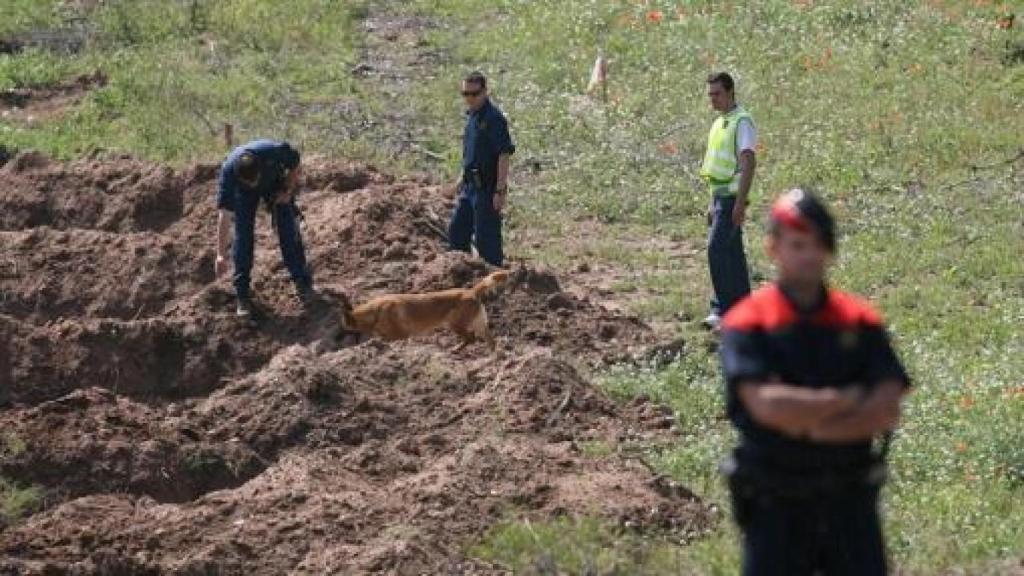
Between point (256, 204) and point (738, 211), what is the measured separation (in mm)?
3246

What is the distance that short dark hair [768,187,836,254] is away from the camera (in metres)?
5.90

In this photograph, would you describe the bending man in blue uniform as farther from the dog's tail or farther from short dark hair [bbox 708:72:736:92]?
short dark hair [bbox 708:72:736:92]

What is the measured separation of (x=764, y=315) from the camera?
594 cm

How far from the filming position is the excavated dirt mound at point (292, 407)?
9.30 metres

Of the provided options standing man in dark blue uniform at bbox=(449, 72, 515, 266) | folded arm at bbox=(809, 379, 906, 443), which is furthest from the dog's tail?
folded arm at bbox=(809, 379, 906, 443)

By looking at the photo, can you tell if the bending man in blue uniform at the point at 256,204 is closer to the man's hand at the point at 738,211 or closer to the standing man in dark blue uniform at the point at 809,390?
the man's hand at the point at 738,211

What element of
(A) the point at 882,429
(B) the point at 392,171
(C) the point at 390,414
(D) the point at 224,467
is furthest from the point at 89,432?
(B) the point at 392,171

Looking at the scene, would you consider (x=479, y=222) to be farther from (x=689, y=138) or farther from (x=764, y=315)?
(x=764, y=315)

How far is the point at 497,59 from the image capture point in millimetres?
22875

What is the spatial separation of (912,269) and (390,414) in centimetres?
546

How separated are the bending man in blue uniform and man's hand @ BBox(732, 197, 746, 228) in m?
2.90

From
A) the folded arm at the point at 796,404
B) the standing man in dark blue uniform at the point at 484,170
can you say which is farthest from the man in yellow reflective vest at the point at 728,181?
the folded arm at the point at 796,404

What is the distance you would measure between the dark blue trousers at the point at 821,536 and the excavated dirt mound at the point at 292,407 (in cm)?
282

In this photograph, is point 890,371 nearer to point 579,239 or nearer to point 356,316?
point 356,316
